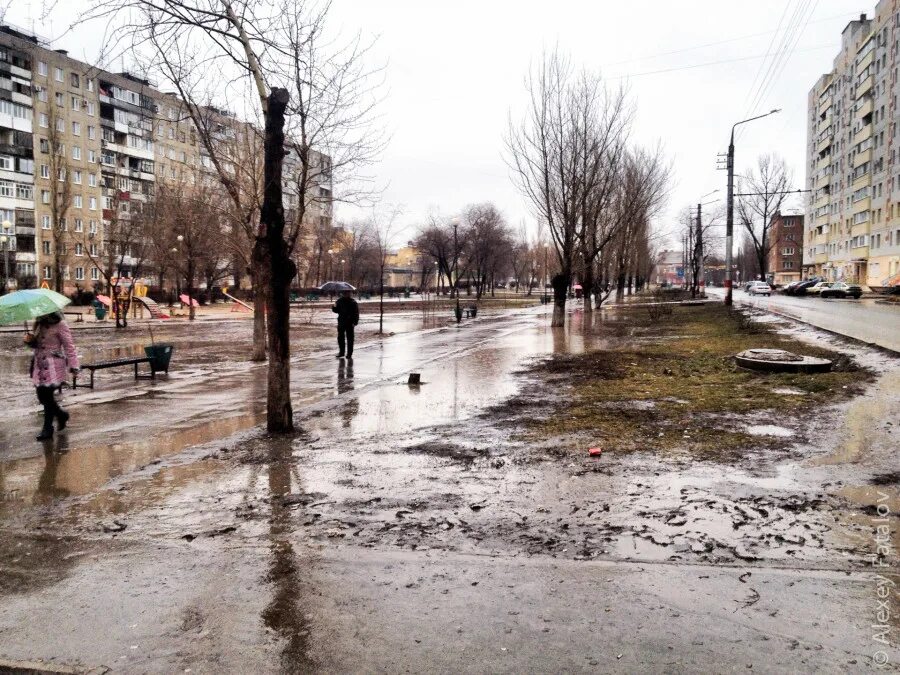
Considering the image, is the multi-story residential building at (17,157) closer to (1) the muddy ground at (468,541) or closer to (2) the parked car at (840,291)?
(1) the muddy ground at (468,541)

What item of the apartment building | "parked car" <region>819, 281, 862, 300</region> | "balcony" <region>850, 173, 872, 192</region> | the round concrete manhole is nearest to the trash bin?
the round concrete manhole

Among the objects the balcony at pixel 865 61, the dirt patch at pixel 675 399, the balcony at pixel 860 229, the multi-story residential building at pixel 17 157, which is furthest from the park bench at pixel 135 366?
the balcony at pixel 865 61

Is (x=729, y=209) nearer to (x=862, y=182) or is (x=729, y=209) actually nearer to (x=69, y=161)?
(x=862, y=182)

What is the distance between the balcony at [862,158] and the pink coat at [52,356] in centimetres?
8553

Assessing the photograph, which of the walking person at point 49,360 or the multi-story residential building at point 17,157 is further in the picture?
the multi-story residential building at point 17,157

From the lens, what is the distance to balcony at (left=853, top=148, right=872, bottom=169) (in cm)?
7581

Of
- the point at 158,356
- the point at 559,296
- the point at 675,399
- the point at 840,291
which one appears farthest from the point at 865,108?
the point at 158,356

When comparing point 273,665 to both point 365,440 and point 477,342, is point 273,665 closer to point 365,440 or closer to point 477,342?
point 365,440

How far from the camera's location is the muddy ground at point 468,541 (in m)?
3.34

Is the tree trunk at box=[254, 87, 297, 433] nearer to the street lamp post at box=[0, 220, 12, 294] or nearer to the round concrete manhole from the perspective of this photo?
the round concrete manhole

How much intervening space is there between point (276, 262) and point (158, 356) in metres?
7.46

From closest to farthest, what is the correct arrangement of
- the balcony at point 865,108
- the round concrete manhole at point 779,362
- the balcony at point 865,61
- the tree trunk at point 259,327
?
the round concrete manhole at point 779,362 → the tree trunk at point 259,327 → the balcony at point 865,61 → the balcony at point 865,108

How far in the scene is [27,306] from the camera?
8305 mm

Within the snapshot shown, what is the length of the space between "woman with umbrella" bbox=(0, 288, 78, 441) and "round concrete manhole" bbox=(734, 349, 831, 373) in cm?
1056
